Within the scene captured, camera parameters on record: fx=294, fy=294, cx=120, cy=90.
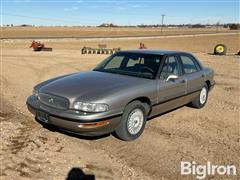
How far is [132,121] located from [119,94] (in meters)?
0.61

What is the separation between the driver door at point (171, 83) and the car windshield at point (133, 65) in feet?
0.65

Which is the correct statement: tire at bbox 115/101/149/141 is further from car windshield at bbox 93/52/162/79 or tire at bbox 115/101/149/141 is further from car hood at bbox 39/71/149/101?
car windshield at bbox 93/52/162/79

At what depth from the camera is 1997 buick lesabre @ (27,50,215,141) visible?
4566 millimetres

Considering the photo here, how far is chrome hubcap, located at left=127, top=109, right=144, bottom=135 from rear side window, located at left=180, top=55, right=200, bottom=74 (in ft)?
5.92

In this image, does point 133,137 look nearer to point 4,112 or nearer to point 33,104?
point 33,104

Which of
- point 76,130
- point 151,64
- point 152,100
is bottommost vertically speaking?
point 76,130

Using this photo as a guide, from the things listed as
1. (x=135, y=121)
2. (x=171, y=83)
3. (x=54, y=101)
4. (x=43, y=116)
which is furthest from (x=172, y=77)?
(x=43, y=116)

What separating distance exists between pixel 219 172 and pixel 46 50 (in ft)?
67.9

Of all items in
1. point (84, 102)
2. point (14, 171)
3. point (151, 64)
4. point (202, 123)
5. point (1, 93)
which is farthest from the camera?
point (1, 93)

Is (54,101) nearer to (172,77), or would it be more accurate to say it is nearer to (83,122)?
(83,122)

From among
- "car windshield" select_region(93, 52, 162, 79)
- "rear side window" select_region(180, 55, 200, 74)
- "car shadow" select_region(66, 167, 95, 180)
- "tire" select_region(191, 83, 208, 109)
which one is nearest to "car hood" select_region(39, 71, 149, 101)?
"car windshield" select_region(93, 52, 162, 79)

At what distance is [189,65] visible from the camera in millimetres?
6719

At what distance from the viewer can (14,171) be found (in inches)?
155

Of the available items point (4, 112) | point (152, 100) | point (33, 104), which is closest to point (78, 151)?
point (33, 104)
